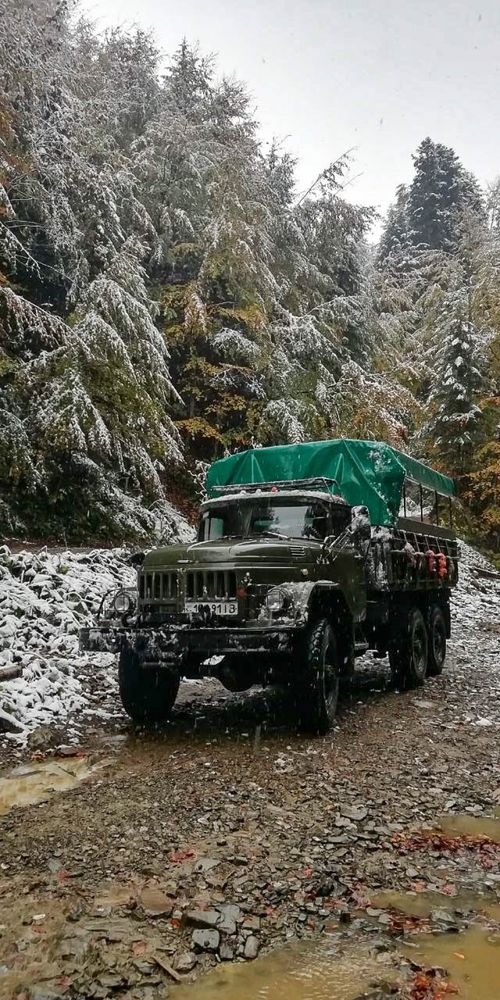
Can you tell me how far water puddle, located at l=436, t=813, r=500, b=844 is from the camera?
4840 mm

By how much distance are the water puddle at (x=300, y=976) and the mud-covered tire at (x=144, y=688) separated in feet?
12.6

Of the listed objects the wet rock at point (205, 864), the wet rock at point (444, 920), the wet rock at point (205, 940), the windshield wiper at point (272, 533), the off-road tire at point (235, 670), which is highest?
the windshield wiper at point (272, 533)

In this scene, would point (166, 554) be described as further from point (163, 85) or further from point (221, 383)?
point (163, 85)

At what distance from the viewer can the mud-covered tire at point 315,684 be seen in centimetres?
664

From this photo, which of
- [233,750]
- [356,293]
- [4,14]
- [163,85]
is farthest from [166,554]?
[163,85]

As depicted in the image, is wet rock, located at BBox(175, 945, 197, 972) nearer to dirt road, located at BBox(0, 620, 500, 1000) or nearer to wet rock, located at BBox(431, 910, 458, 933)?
dirt road, located at BBox(0, 620, 500, 1000)

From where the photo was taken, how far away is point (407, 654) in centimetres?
957

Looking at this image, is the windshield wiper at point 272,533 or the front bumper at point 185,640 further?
the windshield wiper at point 272,533

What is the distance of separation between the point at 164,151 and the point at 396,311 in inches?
435

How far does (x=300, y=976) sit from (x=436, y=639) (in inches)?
328

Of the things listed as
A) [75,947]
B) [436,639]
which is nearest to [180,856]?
[75,947]

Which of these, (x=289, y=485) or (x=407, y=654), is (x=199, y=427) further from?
(x=407, y=654)

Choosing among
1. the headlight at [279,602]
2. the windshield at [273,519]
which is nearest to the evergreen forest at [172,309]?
the windshield at [273,519]

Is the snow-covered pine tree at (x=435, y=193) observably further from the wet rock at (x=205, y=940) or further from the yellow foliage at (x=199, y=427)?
the wet rock at (x=205, y=940)
